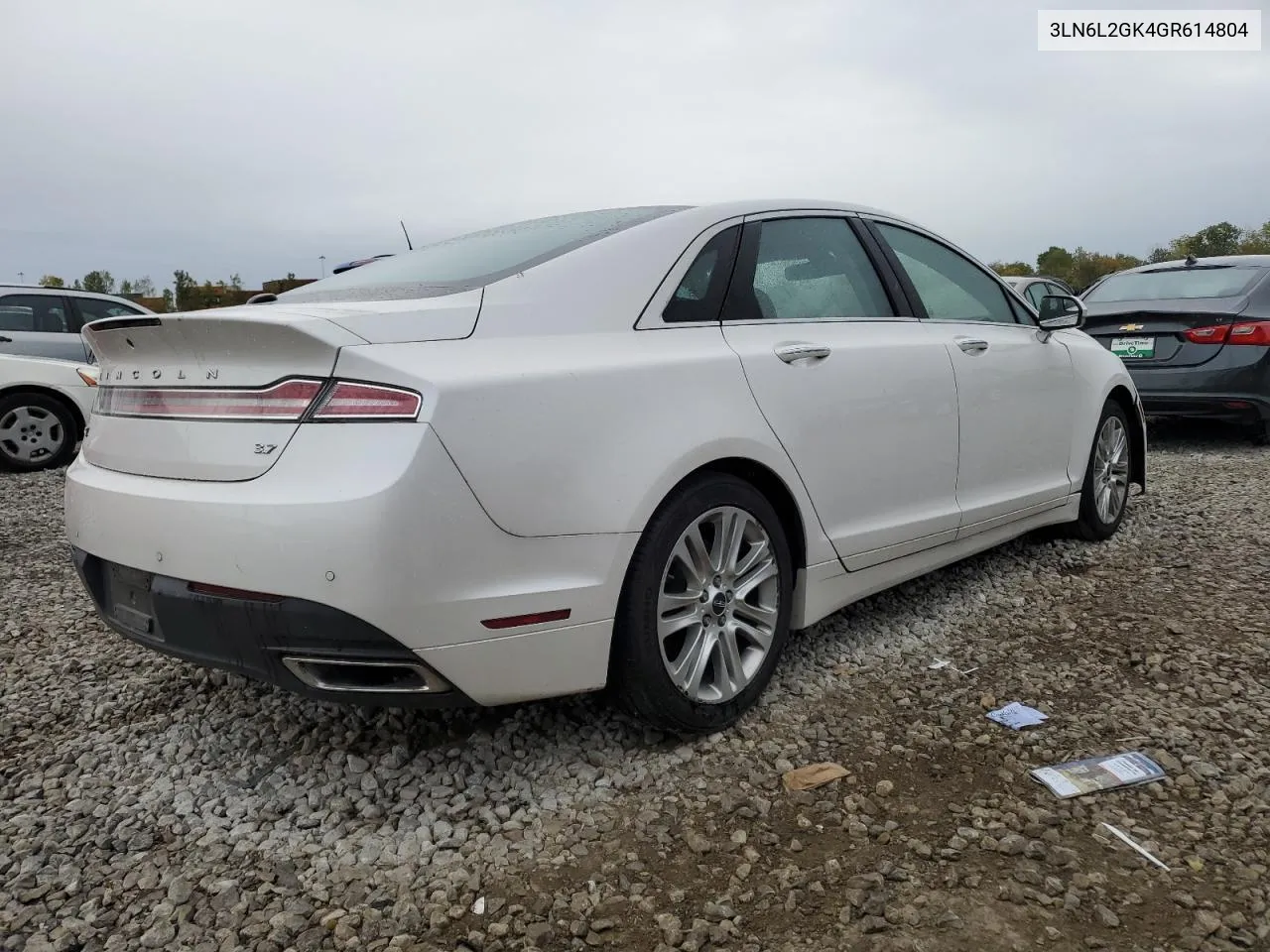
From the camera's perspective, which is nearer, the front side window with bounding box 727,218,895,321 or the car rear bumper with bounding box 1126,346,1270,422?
the front side window with bounding box 727,218,895,321

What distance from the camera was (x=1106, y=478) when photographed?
15.7ft

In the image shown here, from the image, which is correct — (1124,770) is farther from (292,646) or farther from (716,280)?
(292,646)

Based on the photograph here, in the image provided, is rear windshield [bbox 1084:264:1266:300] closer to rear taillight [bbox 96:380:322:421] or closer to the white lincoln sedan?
the white lincoln sedan

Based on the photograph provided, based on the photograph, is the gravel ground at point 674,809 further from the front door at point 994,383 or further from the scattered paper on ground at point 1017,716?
the front door at point 994,383

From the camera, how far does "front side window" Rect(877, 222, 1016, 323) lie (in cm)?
369

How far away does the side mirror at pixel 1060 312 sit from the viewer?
4.22 meters

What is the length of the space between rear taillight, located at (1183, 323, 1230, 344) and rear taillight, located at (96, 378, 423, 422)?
270 inches

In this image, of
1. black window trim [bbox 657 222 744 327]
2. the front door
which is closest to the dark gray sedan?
the front door

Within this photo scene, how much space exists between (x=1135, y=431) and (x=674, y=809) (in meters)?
3.78

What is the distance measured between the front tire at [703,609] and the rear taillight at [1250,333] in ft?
18.9

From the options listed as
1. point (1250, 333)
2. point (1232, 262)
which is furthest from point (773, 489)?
point (1232, 262)

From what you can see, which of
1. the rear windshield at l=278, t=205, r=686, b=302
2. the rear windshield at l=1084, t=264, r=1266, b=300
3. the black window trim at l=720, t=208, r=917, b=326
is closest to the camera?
the rear windshield at l=278, t=205, r=686, b=302

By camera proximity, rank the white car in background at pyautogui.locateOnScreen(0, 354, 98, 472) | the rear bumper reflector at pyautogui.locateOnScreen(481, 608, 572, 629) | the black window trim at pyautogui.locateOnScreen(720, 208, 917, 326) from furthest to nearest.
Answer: the white car in background at pyautogui.locateOnScreen(0, 354, 98, 472), the black window trim at pyautogui.locateOnScreen(720, 208, 917, 326), the rear bumper reflector at pyautogui.locateOnScreen(481, 608, 572, 629)

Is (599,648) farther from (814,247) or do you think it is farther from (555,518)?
(814,247)
